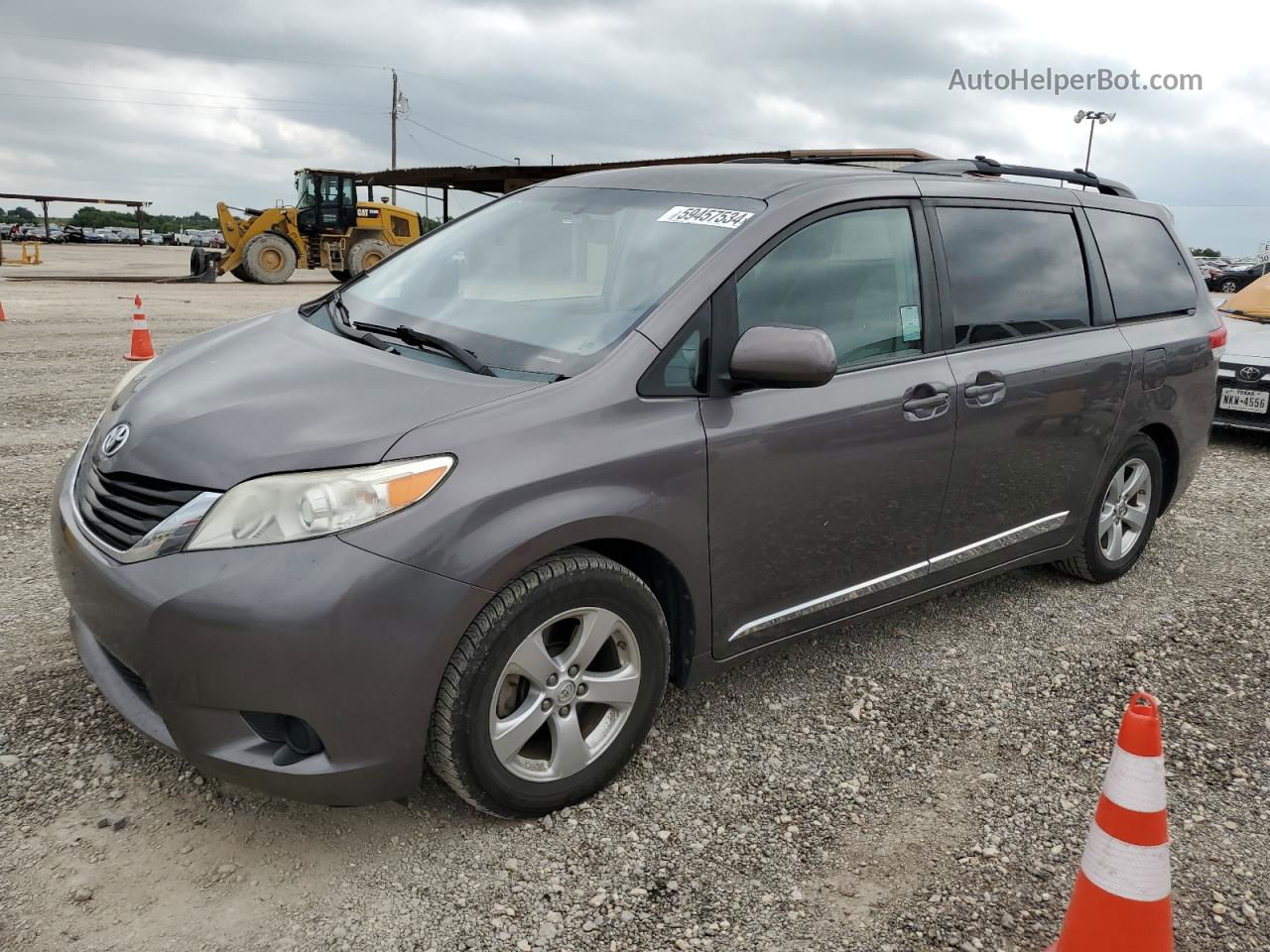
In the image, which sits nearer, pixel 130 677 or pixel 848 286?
pixel 130 677

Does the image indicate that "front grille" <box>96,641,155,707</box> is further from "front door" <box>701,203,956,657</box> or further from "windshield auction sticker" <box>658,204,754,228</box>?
"windshield auction sticker" <box>658,204,754,228</box>

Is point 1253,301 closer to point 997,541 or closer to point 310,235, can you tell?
point 997,541

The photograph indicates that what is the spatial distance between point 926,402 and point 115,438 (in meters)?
2.42

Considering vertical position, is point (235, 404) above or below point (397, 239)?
below

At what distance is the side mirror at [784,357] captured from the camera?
2.68 meters

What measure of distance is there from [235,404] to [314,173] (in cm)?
2309

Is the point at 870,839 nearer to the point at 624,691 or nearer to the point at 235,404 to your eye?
the point at 624,691

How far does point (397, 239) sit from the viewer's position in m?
24.2

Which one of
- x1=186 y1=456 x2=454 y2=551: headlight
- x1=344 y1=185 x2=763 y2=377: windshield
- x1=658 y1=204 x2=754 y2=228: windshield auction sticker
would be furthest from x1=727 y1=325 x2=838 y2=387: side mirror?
x1=186 y1=456 x2=454 y2=551: headlight

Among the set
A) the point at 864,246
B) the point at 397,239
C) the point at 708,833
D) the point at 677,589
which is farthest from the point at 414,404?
the point at 397,239

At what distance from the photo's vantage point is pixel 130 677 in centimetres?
250

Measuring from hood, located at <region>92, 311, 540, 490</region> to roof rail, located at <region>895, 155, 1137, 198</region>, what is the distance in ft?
6.50

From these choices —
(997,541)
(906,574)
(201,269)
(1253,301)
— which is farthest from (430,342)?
(201,269)

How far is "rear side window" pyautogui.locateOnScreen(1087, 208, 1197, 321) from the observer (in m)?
4.25
